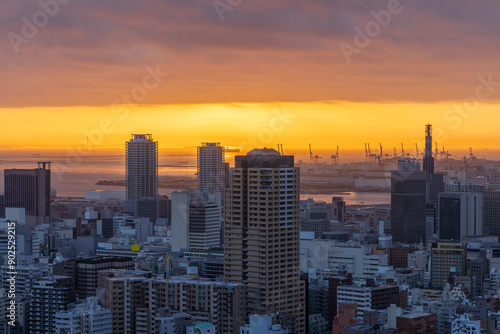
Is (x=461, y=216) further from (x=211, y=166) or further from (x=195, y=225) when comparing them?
(x=211, y=166)

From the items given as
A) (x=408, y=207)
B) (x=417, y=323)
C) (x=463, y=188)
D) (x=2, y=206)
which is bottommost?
(x=417, y=323)

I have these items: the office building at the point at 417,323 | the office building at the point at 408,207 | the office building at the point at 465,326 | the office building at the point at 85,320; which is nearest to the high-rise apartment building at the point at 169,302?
the office building at the point at 85,320

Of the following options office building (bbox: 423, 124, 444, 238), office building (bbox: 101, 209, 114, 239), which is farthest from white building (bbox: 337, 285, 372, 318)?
office building (bbox: 423, 124, 444, 238)

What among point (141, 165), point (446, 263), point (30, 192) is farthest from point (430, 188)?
point (446, 263)

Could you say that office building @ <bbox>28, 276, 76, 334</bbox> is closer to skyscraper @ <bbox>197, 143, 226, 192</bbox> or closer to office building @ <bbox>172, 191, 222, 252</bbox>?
office building @ <bbox>172, 191, 222, 252</bbox>

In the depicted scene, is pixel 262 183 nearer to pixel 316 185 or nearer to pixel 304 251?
pixel 304 251

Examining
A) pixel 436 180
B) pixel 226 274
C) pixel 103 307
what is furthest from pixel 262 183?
pixel 436 180
